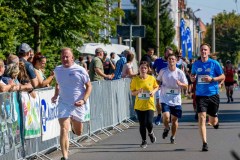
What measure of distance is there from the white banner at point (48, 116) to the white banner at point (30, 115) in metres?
0.25

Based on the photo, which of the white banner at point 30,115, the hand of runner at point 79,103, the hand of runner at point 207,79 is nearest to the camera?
the hand of runner at point 79,103

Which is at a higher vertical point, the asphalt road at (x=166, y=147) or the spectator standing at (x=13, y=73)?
the spectator standing at (x=13, y=73)

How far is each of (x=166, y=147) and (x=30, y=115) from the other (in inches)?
131

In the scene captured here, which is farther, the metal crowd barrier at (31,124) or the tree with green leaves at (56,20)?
the tree with green leaves at (56,20)

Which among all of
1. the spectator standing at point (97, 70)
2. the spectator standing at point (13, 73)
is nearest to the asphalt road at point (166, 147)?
the spectator standing at point (97, 70)

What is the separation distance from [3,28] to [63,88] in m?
7.00

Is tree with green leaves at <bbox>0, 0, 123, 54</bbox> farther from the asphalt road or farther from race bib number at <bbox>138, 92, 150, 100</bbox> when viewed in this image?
race bib number at <bbox>138, 92, 150, 100</bbox>

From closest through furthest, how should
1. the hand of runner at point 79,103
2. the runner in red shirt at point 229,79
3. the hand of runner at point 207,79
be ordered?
the hand of runner at point 79,103 → the hand of runner at point 207,79 → the runner in red shirt at point 229,79

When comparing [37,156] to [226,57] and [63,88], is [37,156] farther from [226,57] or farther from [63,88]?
[226,57]

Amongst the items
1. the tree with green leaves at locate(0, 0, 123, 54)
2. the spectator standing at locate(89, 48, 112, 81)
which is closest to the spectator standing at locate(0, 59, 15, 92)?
the spectator standing at locate(89, 48, 112, 81)

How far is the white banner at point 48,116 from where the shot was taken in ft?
44.1

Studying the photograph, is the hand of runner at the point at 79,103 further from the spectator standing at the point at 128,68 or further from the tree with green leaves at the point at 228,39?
the tree with green leaves at the point at 228,39

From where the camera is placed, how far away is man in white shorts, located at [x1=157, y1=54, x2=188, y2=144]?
15.8 m

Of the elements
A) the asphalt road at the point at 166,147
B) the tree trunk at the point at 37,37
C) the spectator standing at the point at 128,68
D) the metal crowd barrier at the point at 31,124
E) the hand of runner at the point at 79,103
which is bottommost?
the asphalt road at the point at 166,147
